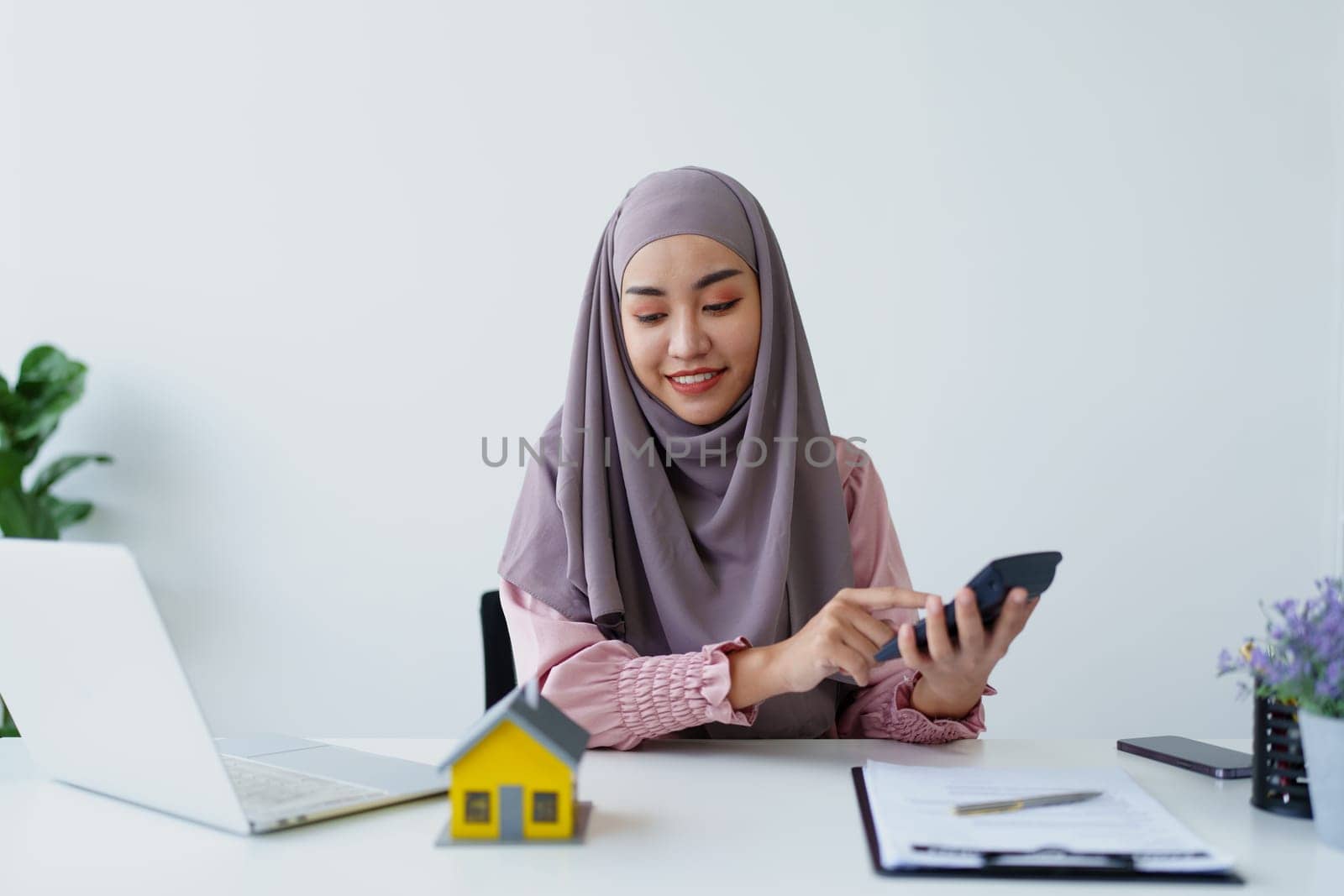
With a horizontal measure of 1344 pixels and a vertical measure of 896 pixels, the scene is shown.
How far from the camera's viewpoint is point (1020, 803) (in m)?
0.91

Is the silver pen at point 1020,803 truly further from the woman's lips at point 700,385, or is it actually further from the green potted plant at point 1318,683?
the woman's lips at point 700,385

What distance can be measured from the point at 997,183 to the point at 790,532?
5.64ft

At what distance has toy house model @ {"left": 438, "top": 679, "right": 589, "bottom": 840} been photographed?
861 mm

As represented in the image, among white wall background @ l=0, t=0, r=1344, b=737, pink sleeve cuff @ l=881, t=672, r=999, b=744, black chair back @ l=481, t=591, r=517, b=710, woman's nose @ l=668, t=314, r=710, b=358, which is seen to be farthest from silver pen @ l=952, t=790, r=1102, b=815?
white wall background @ l=0, t=0, r=1344, b=737

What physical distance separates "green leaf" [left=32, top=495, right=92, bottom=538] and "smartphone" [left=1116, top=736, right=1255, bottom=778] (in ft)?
8.82

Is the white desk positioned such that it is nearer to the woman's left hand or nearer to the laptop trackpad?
the laptop trackpad

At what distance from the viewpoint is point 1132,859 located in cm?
80

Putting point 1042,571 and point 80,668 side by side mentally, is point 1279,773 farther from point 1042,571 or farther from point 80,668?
point 80,668

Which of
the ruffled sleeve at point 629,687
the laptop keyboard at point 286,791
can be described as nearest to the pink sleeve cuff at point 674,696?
the ruffled sleeve at point 629,687

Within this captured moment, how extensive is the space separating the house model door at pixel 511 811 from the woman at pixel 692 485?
1.44ft

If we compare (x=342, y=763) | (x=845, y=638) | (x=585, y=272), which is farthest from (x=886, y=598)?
(x=585, y=272)

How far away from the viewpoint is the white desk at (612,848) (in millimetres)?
783

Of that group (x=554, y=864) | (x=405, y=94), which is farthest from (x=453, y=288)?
(x=554, y=864)

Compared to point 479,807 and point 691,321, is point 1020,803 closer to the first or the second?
point 479,807
